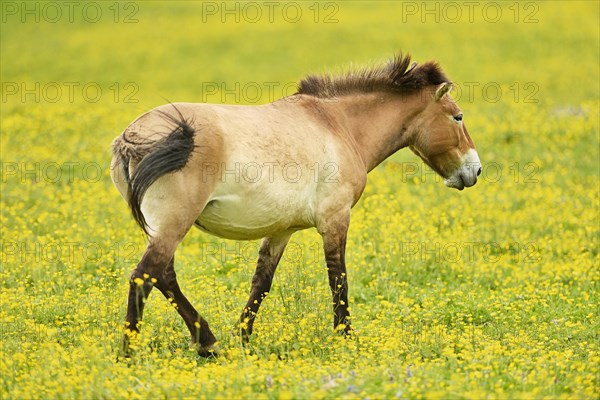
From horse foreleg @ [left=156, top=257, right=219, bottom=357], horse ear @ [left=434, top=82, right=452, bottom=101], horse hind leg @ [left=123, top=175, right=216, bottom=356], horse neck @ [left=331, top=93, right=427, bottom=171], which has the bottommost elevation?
horse foreleg @ [left=156, top=257, right=219, bottom=357]

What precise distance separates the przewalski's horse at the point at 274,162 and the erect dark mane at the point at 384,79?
11 mm

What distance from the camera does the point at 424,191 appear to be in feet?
47.6

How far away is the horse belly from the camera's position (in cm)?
724

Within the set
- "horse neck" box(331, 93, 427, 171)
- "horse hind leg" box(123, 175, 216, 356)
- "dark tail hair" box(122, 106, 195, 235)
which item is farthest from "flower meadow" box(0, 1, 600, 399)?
"dark tail hair" box(122, 106, 195, 235)

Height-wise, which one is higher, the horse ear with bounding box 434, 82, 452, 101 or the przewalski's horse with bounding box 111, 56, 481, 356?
the horse ear with bounding box 434, 82, 452, 101

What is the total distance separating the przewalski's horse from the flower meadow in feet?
1.74

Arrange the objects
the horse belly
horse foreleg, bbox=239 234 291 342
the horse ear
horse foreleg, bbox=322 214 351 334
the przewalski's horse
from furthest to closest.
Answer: the horse ear
horse foreleg, bbox=239 234 291 342
horse foreleg, bbox=322 214 351 334
the horse belly
the przewalski's horse

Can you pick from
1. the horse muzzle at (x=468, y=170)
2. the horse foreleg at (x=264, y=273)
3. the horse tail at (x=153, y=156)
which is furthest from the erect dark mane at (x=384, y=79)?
the horse tail at (x=153, y=156)

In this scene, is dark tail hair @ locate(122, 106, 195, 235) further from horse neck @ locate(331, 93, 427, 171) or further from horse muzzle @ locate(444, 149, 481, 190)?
horse muzzle @ locate(444, 149, 481, 190)

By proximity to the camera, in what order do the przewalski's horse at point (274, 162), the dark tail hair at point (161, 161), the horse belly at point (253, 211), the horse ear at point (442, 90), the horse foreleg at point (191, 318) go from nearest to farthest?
1. the dark tail hair at point (161, 161)
2. the przewalski's horse at point (274, 162)
3. the horse belly at point (253, 211)
4. the horse foreleg at point (191, 318)
5. the horse ear at point (442, 90)

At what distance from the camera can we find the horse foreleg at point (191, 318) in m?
7.36

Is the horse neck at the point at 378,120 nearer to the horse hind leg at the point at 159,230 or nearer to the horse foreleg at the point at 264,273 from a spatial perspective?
the horse foreleg at the point at 264,273

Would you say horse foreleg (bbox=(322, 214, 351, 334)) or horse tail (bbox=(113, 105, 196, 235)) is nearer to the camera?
horse tail (bbox=(113, 105, 196, 235))

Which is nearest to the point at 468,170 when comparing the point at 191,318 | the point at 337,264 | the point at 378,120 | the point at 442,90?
the point at 442,90
